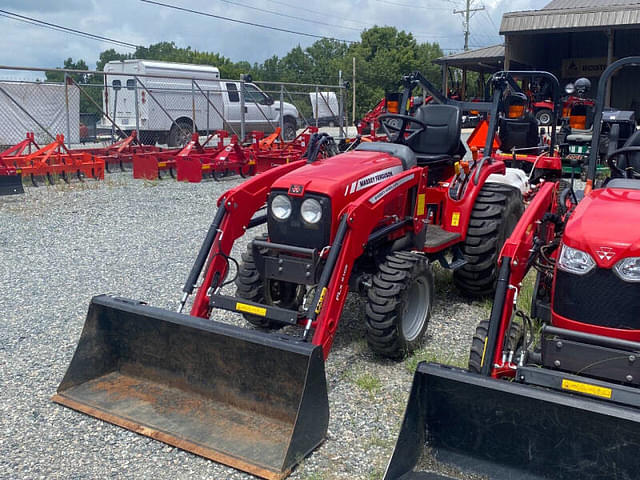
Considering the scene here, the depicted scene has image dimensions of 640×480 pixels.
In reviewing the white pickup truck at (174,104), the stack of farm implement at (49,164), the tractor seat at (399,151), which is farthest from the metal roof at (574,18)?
the tractor seat at (399,151)

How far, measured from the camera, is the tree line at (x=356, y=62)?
182ft

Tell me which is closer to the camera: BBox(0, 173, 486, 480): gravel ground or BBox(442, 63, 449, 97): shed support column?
BBox(0, 173, 486, 480): gravel ground

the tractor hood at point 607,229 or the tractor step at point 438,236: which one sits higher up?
the tractor hood at point 607,229

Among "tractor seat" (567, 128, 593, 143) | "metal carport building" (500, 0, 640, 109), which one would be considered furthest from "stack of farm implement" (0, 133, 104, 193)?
"metal carport building" (500, 0, 640, 109)

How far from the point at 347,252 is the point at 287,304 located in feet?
3.71

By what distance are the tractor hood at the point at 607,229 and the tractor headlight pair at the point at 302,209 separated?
5.44 feet

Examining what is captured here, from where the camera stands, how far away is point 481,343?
3.77 m

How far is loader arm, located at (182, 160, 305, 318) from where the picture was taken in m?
4.54

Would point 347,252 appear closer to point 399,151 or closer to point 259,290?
point 259,290

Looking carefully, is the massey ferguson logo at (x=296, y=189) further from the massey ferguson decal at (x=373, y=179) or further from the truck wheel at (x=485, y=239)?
the truck wheel at (x=485, y=239)

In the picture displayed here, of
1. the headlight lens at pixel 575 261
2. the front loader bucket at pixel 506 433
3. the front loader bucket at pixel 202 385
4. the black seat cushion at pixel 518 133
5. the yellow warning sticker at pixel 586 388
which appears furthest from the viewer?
the black seat cushion at pixel 518 133

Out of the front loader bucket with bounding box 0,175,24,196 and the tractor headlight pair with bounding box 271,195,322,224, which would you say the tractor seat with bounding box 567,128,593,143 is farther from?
the front loader bucket with bounding box 0,175,24,196

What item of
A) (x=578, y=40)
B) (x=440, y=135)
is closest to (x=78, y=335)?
(x=440, y=135)

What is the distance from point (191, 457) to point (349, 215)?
1766 millimetres
